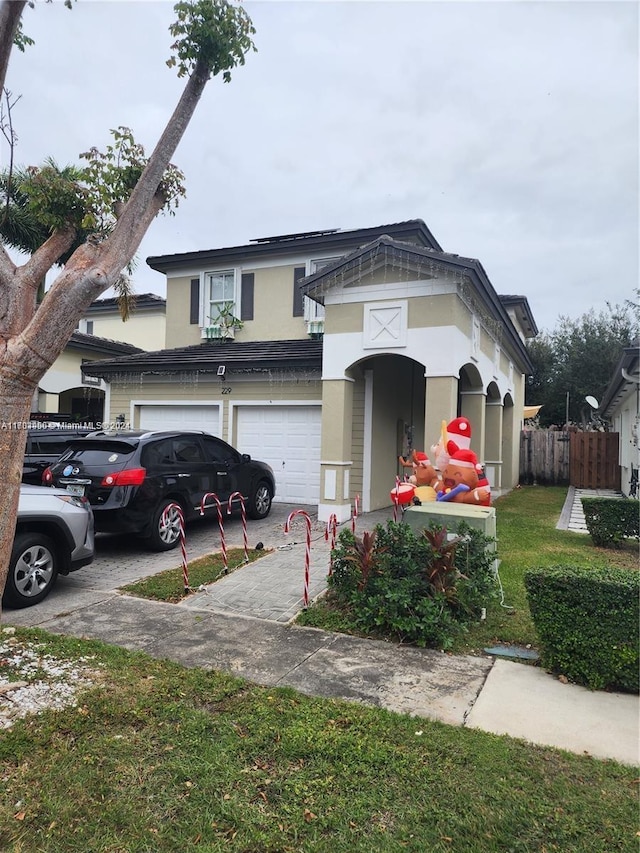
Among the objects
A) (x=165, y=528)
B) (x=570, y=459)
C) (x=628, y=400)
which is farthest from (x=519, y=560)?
(x=570, y=459)

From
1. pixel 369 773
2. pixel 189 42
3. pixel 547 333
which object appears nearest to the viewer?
pixel 369 773

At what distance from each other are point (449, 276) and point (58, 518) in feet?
21.9

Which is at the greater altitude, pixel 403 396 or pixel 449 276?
pixel 449 276

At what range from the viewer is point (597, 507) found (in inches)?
337

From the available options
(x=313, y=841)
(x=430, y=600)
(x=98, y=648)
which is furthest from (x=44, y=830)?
(x=430, y=600)

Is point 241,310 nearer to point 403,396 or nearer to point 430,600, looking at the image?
point 403,396

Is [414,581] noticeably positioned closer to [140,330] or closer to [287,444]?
[287,444]

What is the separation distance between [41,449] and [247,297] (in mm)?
6819

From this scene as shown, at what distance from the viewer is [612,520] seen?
8.43m

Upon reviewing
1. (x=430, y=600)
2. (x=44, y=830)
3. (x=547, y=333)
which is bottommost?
(x=44, y=830)

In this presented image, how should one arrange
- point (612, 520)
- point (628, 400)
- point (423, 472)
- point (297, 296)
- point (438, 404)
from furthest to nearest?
1. point (297, 296)
2. point (628, 400)
3. point (438, 404)
4. point (612, 520)
5. point (423, 472)

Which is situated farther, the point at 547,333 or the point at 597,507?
the point at 547,333

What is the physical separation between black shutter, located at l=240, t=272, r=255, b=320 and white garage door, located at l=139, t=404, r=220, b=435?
3197mm

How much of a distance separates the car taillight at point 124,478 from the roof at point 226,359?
5.15 m
